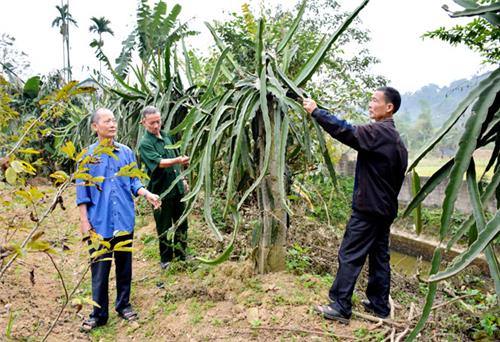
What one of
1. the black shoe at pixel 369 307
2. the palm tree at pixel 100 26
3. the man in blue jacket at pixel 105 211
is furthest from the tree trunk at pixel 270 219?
the palm tree at pixel 100 26

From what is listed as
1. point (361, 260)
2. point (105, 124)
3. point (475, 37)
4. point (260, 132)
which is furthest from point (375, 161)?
point (475, 37)

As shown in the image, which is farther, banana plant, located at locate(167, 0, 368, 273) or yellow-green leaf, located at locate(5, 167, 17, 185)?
banana plant, located at locate(167, 0, 368, 273)

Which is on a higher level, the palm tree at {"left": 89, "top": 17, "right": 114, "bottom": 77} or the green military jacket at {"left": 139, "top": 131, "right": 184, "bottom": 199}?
the palm tree at {"left": 89, "top": 17, "right": 114, "bottom": 77}

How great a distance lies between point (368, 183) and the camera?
252 cm

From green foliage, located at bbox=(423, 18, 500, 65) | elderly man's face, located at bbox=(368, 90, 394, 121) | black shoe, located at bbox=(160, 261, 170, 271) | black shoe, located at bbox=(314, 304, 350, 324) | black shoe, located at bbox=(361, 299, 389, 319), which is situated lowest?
black shoe, located at bbox=(160, 261, 170, 271)

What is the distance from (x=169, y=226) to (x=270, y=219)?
4.42ft

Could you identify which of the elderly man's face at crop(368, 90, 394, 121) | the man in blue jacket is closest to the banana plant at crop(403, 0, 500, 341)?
the elderly man's face at crop(368, 90, 394, 121)

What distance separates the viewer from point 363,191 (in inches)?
99.3

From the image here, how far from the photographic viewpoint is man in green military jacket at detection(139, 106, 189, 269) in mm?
3523

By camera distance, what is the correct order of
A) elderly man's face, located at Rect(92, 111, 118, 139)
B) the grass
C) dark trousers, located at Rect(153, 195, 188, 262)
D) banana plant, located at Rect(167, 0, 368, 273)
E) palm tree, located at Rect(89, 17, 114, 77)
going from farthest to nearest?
palm tree, located at Rect(89, 17, 114, 77) < the grass < dark trousers, located at Rect(153, 195, 188, 262) < elderly man's face, located at Rect(92, 111, 118, 139) < banana plant, located at Rect(167, 0, 368, 273)

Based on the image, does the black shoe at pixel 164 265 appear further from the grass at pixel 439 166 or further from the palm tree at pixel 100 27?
the palm tree at pixel 100 27

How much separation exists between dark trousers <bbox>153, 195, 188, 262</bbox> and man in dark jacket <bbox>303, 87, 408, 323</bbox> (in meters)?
1.67

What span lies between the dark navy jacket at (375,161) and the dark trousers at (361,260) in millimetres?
88

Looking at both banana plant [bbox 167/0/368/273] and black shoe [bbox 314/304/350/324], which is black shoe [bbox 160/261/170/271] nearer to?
banana plant [bbox 167/0/368/273]
